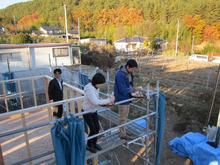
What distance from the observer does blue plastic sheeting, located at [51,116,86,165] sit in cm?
197

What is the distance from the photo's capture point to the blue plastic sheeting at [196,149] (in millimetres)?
4500

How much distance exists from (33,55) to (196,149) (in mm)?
15371

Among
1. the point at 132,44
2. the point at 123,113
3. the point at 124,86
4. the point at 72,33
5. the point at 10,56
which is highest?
the point at 72,33

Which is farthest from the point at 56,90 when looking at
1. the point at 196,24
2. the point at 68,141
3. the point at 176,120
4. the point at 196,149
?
the point at 196,24

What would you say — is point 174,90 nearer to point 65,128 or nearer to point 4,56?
point 65,128

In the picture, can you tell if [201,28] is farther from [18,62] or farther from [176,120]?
[176,120]

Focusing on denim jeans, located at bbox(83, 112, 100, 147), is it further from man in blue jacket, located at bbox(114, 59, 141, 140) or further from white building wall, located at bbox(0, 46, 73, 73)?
white building wall, located at bbox(0, 46, 73, 73)

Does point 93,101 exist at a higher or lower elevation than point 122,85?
lower

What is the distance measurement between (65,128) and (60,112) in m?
2.36

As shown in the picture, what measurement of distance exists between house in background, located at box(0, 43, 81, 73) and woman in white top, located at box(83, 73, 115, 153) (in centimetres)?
1366

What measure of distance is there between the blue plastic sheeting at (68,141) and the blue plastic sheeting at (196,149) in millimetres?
3970

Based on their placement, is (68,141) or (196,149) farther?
(196,149)

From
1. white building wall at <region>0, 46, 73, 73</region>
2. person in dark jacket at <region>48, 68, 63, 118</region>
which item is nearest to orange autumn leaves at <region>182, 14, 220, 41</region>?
white building wall at <region>0, 46, 73, 73</region>

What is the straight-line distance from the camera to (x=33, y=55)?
52.7 ft
